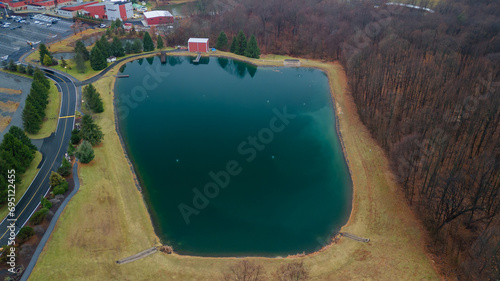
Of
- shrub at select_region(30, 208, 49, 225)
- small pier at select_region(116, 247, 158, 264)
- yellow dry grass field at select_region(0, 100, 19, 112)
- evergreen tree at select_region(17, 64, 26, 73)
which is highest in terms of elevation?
evergreen tree at select_region(17, 64, 26, 73)

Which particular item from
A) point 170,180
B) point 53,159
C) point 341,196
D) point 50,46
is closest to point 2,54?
point 50,46

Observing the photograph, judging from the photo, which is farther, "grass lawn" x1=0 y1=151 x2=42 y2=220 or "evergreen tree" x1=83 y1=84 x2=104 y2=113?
"evergreen tree" x1=83 y1=84 x2=104 y2=113

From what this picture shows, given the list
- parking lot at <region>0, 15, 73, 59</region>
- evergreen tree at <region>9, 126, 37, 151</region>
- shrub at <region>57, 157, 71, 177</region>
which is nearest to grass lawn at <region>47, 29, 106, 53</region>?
parking lot at <region>0, 15, 73, 59</region>

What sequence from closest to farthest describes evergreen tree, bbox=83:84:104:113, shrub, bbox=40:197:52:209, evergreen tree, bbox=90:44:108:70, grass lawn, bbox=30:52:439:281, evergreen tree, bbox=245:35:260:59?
grass lawn, bbox=30:52:439:281, shrub, bbox=40:197:52:209, evergreen tree, bbox=83:84:104:113, evergreen tree, bbox=90:44:108:70, evergreen tree, bbox=245:35:260:59

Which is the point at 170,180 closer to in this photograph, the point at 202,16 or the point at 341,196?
the point at 341,196

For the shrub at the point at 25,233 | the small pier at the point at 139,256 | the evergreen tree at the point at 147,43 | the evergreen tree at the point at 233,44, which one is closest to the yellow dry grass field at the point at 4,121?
the shrub at the point at 25,233

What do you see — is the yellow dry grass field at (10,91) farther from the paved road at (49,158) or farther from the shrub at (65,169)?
the shrub at (65,169)

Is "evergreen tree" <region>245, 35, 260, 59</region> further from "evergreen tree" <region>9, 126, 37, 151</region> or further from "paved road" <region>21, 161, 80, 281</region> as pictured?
"evergreen tree" <region>9, 126, 37, 151</region>

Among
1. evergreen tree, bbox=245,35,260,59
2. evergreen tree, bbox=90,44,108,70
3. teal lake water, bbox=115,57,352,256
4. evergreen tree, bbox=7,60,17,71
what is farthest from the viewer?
evergreen tree, bbox=245,35,260,59
